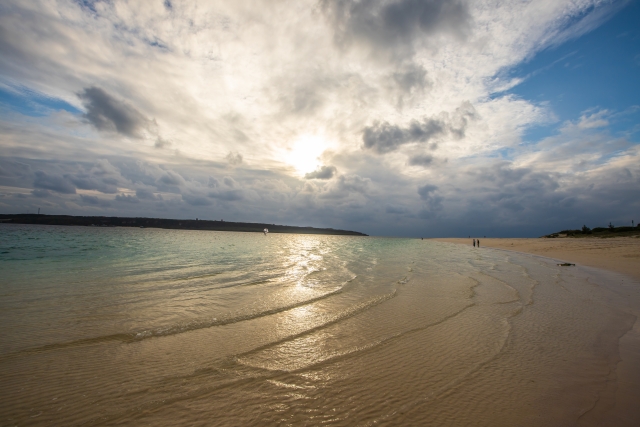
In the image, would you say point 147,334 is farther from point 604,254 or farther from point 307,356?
point 604,254

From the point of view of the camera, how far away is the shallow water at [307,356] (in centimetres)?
439

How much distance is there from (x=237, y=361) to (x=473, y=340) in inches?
236

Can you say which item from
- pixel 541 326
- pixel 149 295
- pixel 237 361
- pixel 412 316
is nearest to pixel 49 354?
pixel 237 361

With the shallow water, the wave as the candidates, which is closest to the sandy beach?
the shallow water

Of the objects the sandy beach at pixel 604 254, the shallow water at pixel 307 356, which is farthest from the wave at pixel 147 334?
the sandy beach at pixel 604 254

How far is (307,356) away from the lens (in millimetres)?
6422

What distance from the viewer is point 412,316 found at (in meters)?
9.59

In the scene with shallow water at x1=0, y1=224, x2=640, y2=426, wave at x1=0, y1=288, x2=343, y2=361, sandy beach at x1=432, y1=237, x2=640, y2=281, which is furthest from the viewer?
sandy beach at x1=432, y1=237, x2=640, y2=281

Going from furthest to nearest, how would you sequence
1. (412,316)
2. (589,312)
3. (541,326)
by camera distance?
(589,312)
(412,316)
(541,326)

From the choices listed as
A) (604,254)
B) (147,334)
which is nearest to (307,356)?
(147,334)

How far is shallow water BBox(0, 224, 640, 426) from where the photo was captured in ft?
14.4

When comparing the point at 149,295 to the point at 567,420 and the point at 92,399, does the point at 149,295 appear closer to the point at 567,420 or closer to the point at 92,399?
the point at 92,399

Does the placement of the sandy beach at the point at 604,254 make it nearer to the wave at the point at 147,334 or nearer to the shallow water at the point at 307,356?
the shallow water at the point at 307,356

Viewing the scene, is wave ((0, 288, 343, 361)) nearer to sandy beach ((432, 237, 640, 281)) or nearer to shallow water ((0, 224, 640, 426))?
shallow water ((0, 224, 640, 426))
